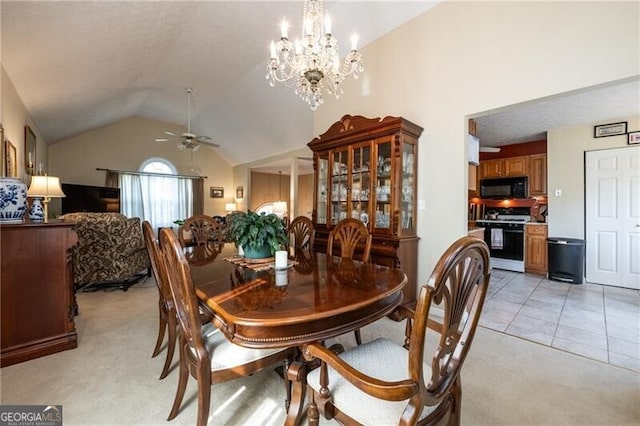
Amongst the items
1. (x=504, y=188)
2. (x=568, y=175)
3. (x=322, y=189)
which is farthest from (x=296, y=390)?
(x=504, y=188)

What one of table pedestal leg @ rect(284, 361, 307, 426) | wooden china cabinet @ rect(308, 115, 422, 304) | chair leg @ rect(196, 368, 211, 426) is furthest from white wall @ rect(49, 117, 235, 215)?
table pedestal leg @ rect(284, 361, 307, 426)

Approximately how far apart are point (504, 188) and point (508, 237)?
3.39 ft

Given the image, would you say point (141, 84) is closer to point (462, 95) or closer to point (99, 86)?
point (99, 86)

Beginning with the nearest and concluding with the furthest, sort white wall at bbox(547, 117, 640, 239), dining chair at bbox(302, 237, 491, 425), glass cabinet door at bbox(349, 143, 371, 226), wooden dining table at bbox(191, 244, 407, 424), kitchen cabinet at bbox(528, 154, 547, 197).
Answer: dining chair at bbox(302, 237, 491, 425) → wooden dining table at bbox(191, 244, 407, 424) → glass cabinet door at bbox(349, 143, 371, 226) → white wall at bbox(547, 117, 640, 239) → kitchen cabinet at bbox(528, 154, 547, 197)

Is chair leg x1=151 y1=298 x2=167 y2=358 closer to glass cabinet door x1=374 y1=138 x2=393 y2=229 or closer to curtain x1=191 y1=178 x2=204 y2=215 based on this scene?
glass cabinet door x1=374 y1=138 x2=393 y2=229

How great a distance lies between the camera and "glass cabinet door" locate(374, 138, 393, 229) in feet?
9.83

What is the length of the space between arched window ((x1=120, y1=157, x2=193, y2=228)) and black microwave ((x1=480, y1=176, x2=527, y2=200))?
728 centimetres

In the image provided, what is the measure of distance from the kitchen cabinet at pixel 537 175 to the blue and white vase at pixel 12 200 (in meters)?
6.80

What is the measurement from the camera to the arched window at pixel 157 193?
7023 millimetres

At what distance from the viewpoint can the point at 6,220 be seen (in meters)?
2.04

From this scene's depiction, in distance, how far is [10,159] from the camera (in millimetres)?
2807

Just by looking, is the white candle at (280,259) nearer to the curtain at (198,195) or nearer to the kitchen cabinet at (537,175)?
the kitchen cabinet at (537,175)

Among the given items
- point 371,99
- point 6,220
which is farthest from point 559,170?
point 6,220

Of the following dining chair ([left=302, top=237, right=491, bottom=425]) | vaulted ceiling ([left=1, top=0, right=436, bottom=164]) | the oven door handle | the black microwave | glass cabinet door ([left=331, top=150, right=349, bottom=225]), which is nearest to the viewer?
dining chair ([left=302, top=237, right=491, bottom=425])
